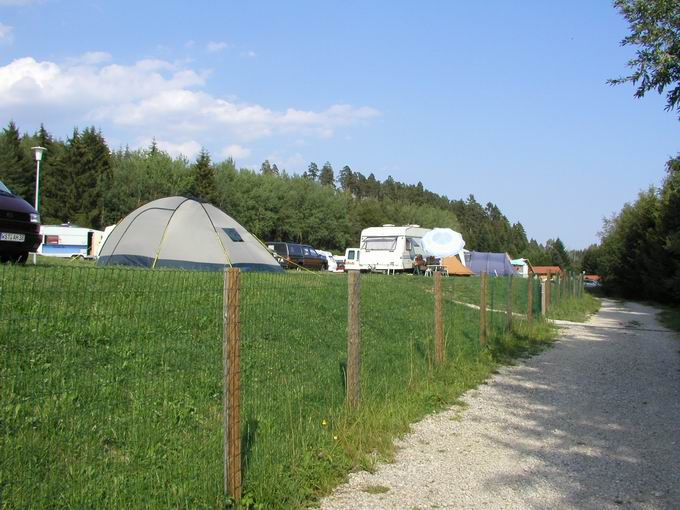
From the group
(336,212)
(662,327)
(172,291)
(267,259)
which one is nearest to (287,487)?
(172,291)

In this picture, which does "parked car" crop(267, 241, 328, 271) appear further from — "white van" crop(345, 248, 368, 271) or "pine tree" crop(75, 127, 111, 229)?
"pine tree" crop(75, 127, 111, 229)

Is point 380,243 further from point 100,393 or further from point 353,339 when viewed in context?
point 100,393

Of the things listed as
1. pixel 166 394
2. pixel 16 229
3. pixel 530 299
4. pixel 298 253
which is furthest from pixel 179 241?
pixel 298 253

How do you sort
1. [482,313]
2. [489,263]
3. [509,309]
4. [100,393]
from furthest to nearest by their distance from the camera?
[489,263] < [509,309] < [482,313] < [100,393]

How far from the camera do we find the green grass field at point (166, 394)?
3.47 metres

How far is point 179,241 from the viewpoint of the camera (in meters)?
13.5

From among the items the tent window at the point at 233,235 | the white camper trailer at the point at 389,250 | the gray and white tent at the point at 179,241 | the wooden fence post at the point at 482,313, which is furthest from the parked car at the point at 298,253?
the wooden fence post at the point at 482,313

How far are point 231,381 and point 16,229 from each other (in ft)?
20.5

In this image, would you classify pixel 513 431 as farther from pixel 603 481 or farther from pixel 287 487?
pixel 287 487

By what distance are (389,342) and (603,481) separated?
441cm

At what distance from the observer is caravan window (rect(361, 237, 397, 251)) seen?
30.1 m

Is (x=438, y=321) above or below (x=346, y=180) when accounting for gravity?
below

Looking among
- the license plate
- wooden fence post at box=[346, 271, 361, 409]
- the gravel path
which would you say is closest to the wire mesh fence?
the gravel path

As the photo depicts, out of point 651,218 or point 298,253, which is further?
point 651,218
